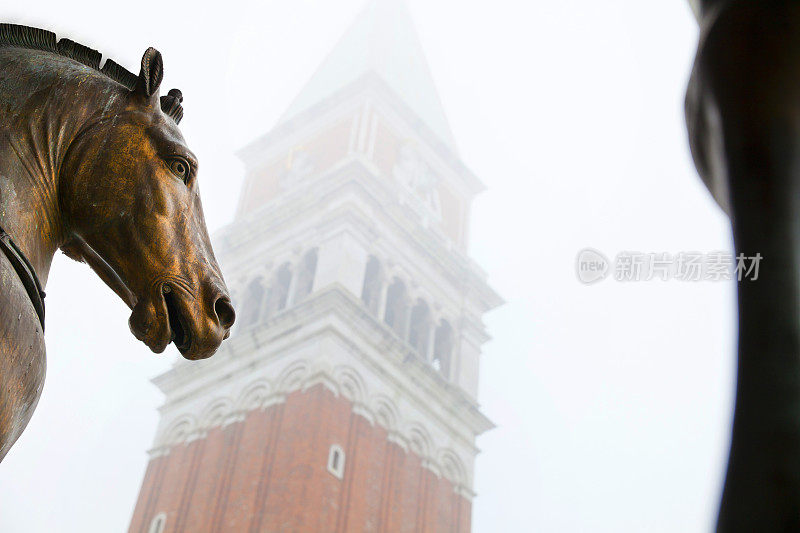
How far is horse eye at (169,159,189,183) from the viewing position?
1.71m

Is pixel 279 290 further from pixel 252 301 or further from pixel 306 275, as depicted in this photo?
pixel 252 301

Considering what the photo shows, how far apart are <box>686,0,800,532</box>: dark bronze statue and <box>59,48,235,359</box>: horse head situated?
3.54 ft

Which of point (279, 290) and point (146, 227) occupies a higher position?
point (279, 290)

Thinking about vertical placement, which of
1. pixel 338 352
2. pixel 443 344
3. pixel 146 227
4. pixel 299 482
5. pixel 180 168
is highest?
pixel 443 344

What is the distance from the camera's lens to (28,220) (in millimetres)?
1443

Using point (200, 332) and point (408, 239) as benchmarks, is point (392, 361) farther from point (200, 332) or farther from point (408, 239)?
point (200, 332)

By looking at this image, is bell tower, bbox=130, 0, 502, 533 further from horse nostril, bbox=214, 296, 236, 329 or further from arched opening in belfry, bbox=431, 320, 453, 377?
horse nostril, bbox=214, 296, 236, 329

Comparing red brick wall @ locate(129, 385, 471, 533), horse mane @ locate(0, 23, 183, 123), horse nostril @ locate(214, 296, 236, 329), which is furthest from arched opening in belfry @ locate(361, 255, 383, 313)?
horse nostril @ locate(214, 296, 236, 329)

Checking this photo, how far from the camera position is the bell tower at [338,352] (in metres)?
24.6

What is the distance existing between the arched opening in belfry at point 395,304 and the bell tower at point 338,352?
66mm

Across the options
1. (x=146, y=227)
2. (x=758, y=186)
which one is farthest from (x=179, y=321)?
(x=758, y=186)

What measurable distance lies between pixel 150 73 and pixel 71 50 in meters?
0.24

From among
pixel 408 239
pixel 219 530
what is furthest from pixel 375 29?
pixel 219 530

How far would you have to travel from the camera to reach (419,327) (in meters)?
30.5
